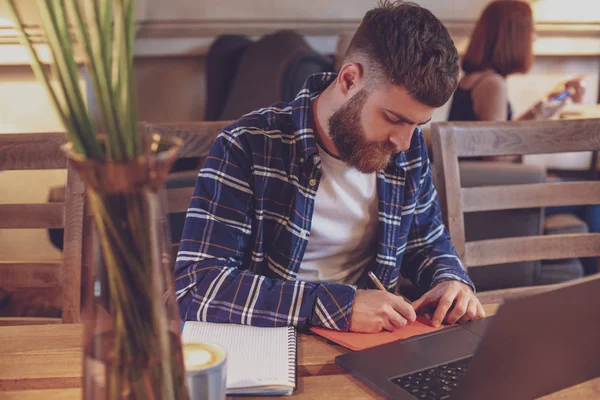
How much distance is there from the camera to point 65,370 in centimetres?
72

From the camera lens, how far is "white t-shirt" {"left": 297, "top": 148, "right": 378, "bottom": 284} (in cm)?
113

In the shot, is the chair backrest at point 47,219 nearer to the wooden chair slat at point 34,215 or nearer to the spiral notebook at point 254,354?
the wooden chair slat at point 34,215

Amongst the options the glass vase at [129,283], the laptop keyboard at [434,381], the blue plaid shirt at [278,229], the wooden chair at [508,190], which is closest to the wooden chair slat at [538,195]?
the wooden chair at [508,190]

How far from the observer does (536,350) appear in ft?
1.95

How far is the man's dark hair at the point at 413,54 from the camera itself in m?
1.01

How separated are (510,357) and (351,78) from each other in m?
0.64

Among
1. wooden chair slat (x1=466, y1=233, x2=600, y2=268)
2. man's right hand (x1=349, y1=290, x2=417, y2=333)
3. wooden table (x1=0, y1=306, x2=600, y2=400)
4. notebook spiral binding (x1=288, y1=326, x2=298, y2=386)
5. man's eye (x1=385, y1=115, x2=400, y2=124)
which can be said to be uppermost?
man's eye (x1=385, y1=115, x2=400, y2=124)

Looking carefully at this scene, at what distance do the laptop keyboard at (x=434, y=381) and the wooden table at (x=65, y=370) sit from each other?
38 millimetres

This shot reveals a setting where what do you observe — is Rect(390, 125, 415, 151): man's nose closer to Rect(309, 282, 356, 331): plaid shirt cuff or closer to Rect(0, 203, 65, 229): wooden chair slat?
Rect(309, 282, 356, 331): plaid shirt cuff

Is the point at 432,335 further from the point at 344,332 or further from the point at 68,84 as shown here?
the point at 68,84

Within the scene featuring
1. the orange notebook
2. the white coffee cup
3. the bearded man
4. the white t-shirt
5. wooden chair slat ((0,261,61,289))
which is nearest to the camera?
the white coffee cup

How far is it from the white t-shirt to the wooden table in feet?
1.03

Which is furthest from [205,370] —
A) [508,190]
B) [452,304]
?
[508,190]

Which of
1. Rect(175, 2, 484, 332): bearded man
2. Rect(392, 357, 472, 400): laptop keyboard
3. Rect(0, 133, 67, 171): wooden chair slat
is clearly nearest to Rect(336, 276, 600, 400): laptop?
Rect(392, 357, 472, 400): laptop keyboard
